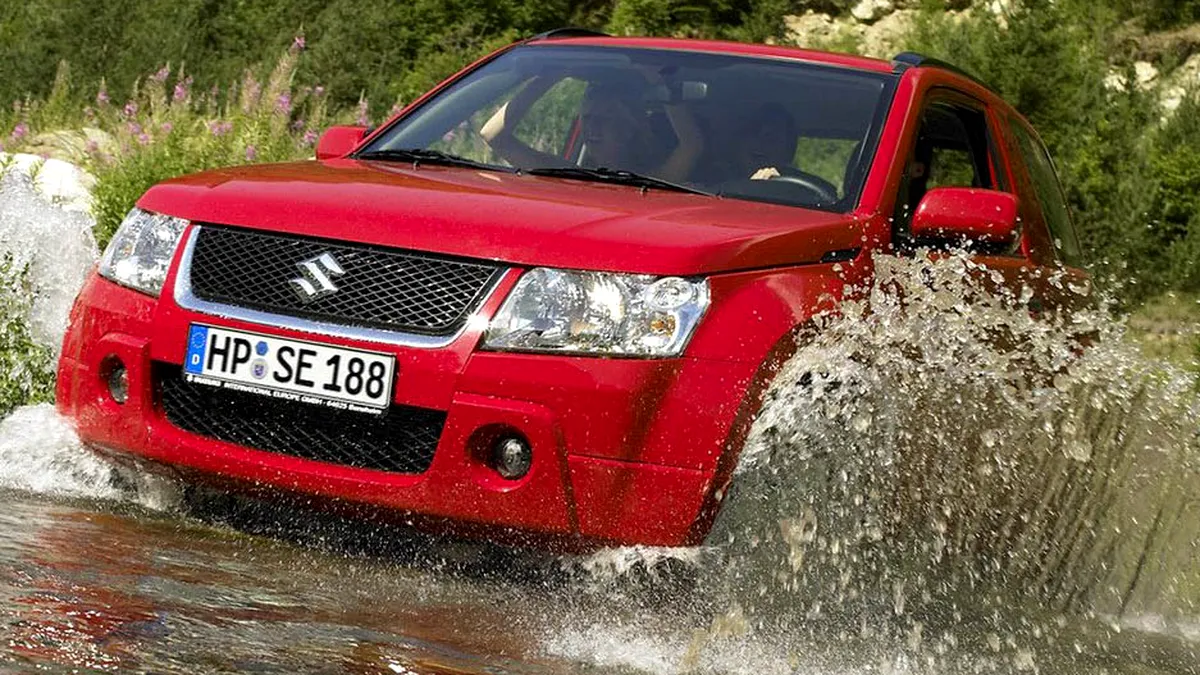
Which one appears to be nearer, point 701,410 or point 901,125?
point 701,410

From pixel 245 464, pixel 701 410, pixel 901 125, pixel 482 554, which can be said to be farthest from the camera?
pixel 901 125

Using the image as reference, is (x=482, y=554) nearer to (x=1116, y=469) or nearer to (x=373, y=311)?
(x=373, y=311)

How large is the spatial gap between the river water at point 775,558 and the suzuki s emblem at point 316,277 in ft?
1.80

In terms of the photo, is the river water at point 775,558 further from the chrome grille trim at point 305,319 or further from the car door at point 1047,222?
the chrome grille trim at point 305,319

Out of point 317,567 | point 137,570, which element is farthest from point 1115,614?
point 137,570

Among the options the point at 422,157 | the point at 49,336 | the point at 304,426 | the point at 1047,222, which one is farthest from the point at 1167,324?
the point at 304,426

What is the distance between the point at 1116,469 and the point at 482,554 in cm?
237

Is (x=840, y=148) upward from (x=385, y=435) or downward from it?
upward

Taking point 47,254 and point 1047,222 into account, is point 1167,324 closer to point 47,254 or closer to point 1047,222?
point 1047,222

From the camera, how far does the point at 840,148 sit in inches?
217

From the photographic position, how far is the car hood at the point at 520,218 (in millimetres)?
4266

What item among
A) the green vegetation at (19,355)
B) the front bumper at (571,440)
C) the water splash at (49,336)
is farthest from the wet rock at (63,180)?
the front bumper at (571,440)

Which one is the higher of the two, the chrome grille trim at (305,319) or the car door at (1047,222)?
the car door at (1047,222)

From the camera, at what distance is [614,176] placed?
5.17 meters
